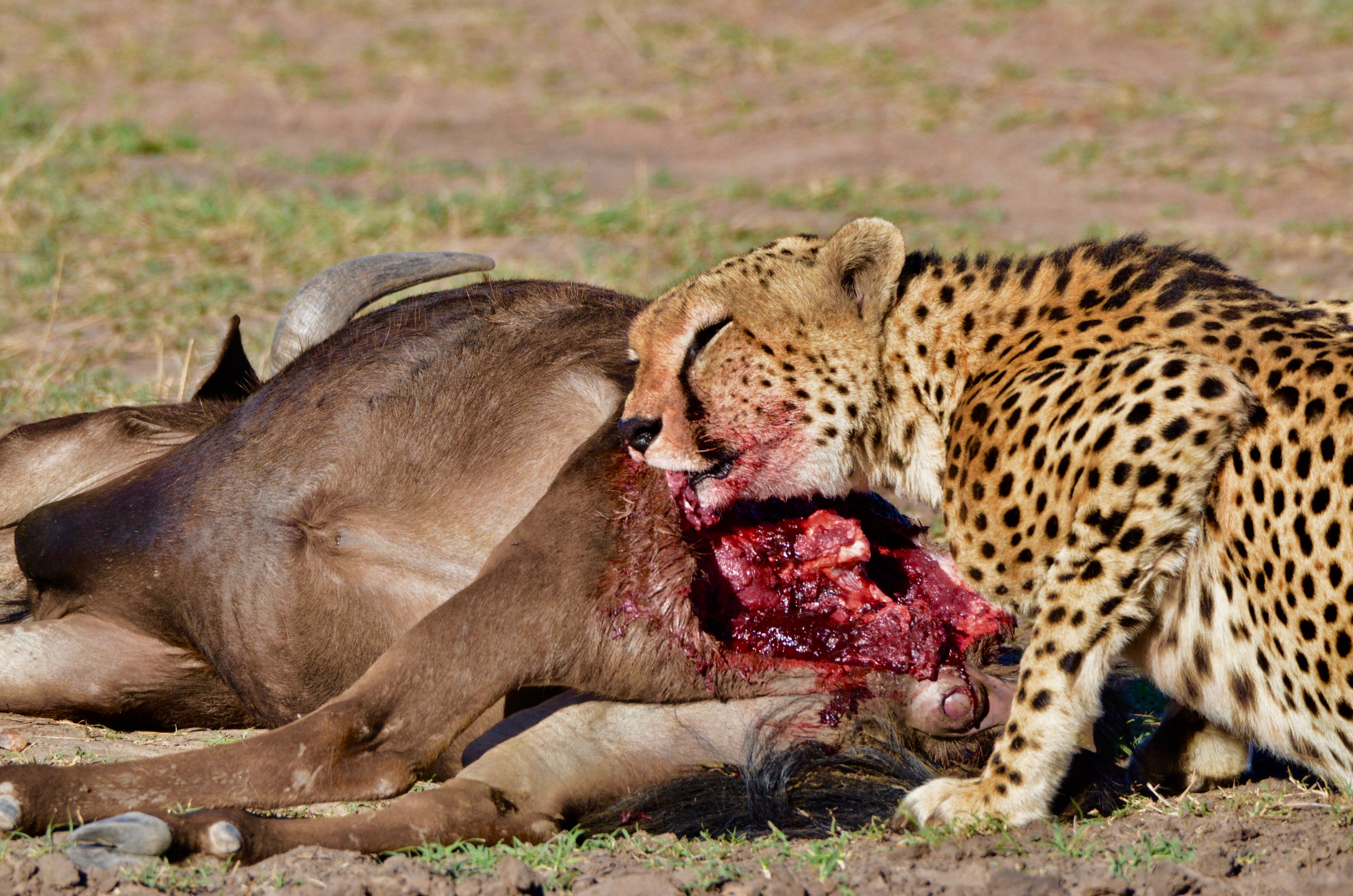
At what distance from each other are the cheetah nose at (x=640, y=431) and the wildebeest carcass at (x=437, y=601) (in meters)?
0.07

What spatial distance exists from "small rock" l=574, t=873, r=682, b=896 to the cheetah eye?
1204 millimetres

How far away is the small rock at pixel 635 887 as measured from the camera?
2.43 meters

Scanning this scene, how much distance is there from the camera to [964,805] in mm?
2873

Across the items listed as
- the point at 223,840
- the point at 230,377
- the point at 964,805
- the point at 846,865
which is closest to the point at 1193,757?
the point at 964,805

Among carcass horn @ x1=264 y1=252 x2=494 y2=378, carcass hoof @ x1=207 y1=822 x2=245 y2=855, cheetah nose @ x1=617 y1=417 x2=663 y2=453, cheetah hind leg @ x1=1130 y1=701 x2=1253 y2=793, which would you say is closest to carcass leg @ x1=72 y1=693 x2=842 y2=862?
carcass hoof @ x1=207 y1=822 x2=245 y2=855

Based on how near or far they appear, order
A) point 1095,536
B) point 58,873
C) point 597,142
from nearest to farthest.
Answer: point 58,873
point 1095,536
point 597,142

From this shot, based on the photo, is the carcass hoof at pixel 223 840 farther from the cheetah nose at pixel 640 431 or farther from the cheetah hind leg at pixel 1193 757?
the cheetah hind leg at pixel 1193 757

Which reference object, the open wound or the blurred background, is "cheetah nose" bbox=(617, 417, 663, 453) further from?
the blurred background

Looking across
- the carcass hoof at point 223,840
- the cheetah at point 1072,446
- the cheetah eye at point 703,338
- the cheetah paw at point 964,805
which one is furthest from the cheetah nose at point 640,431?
the carcass hoof at point 223,840

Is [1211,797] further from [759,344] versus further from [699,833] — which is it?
[759,344]

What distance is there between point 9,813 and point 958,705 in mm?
1899

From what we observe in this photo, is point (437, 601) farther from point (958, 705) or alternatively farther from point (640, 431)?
point (958, 705)

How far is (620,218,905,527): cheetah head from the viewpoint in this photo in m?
3.25

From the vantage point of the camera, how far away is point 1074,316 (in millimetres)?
3209
